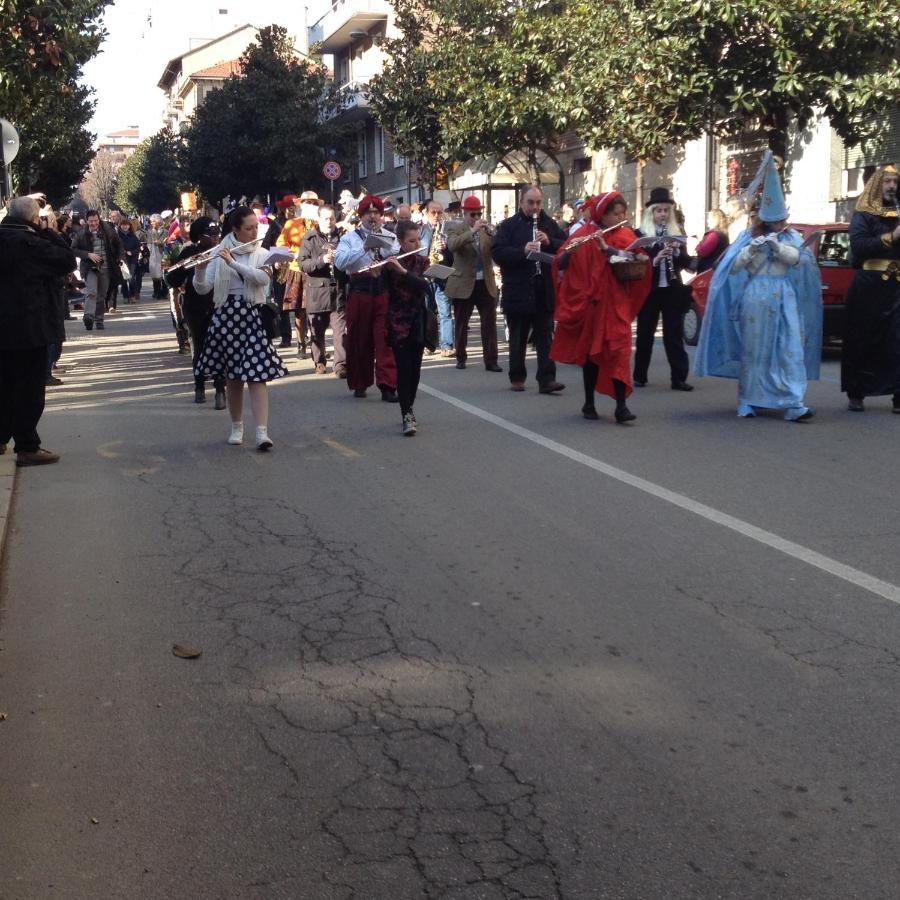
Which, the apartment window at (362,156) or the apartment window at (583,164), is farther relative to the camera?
the apartment window at (362,156)

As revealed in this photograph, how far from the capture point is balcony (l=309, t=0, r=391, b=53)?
5378cm

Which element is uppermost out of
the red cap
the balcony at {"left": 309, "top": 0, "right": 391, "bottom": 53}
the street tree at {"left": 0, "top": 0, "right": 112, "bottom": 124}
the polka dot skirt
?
the balcony at {"left": 309, "top": 0, "right": 391, "bottom": 53}

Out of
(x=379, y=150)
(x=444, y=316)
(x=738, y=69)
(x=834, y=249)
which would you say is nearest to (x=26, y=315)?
(x=444, y=316)

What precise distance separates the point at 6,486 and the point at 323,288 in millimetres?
7734

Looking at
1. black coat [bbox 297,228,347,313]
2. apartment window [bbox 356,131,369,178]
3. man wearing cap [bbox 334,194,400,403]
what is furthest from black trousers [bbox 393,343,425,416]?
apartment window [bbox 356,131,369,178]

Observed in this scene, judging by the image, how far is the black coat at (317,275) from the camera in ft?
51.1

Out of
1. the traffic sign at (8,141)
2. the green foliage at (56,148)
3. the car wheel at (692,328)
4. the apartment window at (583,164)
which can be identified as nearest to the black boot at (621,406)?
the car wheel at (692,328)

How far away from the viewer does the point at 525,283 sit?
13.5 metres

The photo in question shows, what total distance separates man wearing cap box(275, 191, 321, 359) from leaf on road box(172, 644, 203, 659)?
11.3 m

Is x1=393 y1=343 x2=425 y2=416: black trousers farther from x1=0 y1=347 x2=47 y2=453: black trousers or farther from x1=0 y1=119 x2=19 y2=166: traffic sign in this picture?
x1=0 y1=119 x2=19 y2=166: traffic sign

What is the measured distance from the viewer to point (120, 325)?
26.5 meters

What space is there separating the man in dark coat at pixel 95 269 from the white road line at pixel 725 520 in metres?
12.9

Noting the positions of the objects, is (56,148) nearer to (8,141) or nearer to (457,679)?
(8,141)

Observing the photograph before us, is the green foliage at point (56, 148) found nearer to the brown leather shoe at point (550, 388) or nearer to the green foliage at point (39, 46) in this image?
the green foliage at point (39, 46)
